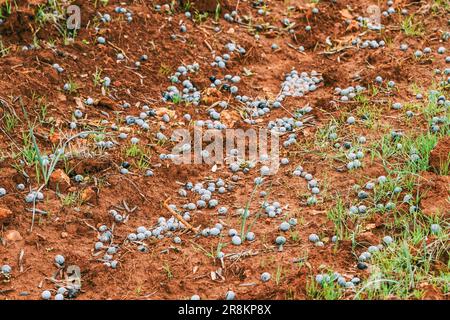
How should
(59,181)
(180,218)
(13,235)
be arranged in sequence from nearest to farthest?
1. (13,235)
2. (180,218)
3. (59,181)

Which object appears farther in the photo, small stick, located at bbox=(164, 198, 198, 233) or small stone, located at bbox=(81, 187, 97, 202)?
small stone, located at bbox=(81, 187, 97, 202)

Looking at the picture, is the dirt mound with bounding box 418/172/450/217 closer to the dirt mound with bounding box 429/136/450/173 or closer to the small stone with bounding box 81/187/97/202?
the dirt mound with bounding box 429/136/450/173

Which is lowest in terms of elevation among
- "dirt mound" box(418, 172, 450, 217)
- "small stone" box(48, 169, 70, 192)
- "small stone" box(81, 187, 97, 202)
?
"small stone" box(81, 187, 97, 202)

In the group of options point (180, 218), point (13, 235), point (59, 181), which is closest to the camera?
point (13, 235)

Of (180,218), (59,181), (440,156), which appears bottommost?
(180,218)

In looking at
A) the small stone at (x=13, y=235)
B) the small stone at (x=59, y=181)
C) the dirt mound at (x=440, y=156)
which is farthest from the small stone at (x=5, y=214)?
the dirt mound at (x=440, y=156)

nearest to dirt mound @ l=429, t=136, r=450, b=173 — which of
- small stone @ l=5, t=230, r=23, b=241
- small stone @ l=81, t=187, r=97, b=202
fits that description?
small stone @ l=81, t=187, r=97, b=202

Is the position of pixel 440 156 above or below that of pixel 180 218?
above

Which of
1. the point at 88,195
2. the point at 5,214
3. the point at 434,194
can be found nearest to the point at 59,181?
the point at 88,195

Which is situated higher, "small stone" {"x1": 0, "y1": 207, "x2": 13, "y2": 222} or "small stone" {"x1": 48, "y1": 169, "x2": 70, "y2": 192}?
"small stone" {"x1": 48, "y1": 169, "x2": 70, "y2": 192}

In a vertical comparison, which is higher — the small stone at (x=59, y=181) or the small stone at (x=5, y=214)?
the small stone at (x=59, y=181)

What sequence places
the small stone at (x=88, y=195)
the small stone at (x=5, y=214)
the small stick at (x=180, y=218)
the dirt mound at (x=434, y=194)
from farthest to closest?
the small stone at (x=88, y=195) < the small stick at (x=180, y=218) < the small stone at (x=5, y=214) < the dirt mound at (x=434, y=194)

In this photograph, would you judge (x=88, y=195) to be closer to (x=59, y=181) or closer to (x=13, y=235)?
(x=59, y=181)

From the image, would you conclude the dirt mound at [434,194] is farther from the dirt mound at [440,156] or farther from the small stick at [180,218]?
the small stick at [180,218]
